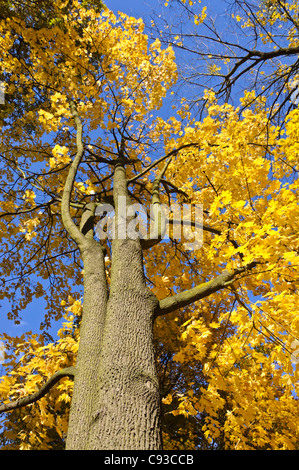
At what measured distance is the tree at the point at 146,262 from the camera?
2.05 metres

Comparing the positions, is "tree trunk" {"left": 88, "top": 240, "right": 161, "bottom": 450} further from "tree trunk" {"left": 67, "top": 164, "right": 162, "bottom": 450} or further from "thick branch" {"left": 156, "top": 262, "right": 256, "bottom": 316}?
"thick branch" {"left": 156, "top": 262, "right": 256, "bottom": 316}

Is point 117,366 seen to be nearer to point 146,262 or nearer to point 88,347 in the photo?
point 88,347

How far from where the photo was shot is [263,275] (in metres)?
2.49

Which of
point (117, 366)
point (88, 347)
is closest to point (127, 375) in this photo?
point (117, 366)

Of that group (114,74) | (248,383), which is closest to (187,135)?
(114,74)

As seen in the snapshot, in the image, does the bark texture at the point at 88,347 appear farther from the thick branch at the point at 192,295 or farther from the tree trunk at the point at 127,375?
the thick branch at the point at 192,295

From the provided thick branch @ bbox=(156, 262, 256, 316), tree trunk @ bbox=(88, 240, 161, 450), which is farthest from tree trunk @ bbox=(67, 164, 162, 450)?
thick branch @ bbox=(156, 262, 256, 316)

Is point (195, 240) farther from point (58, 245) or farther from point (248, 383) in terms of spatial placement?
point (58, 245)

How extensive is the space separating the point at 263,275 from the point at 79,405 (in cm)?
168

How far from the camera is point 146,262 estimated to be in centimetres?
576

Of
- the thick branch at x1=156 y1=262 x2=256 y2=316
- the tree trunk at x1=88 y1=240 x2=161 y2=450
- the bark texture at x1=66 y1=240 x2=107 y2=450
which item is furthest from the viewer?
the thick branch at x1=156 y1=262 x2=256 y2=316

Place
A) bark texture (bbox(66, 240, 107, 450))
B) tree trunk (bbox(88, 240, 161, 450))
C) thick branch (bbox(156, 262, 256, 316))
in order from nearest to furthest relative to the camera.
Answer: tree trunk (bbox(88, 240, 161, 450))
bark texture (bbox(66, 240, 107, 450))
thick branch (bbox(156, 262, 256, 316))

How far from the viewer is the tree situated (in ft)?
6.74

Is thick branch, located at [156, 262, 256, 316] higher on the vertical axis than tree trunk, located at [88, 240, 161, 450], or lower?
higher
